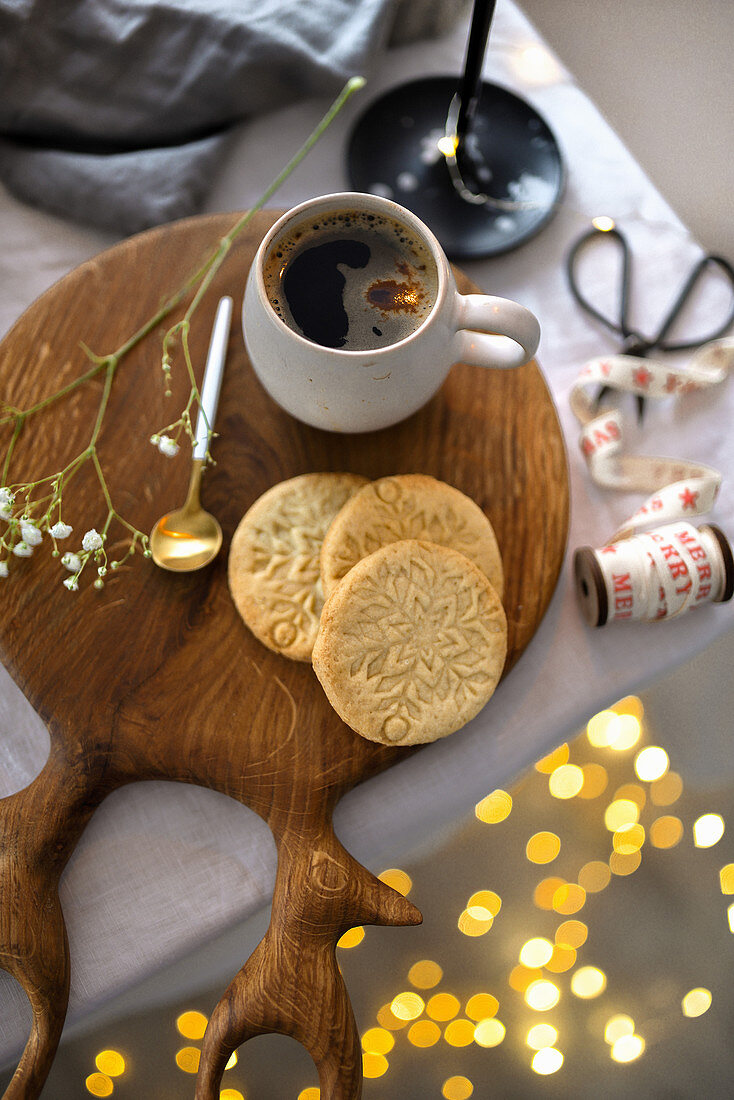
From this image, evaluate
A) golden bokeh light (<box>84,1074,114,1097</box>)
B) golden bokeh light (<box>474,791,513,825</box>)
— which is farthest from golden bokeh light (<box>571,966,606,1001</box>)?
golden bokeh light (<box>84,1074,114,1097</box>)

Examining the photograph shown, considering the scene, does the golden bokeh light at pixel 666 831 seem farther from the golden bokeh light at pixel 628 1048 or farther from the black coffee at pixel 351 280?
the black coffee at pixel 351 280

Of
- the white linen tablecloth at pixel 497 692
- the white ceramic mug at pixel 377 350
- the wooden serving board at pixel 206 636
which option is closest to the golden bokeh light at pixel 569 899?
the white linen tablecloth at pixel 497 692

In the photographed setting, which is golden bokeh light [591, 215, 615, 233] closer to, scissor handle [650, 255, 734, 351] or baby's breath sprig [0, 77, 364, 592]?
scissor handle [650, 255, 734, 351]

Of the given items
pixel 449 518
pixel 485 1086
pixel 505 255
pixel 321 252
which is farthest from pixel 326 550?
pixel 485 1086

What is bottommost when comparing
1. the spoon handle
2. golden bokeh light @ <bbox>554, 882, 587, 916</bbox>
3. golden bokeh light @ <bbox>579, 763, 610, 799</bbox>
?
golden bokeh light @ <bbox>554, 882, 587, 916</bbox>

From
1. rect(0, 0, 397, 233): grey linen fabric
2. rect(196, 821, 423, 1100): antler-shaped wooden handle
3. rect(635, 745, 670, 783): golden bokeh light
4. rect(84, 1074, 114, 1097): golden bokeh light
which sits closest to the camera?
rect(196, 821, 423, 1100): antler-shaped wooden handle

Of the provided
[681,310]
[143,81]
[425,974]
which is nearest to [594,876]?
[425,974]

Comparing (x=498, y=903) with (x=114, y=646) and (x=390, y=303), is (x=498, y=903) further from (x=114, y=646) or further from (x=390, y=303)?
(x=390, y=303)
